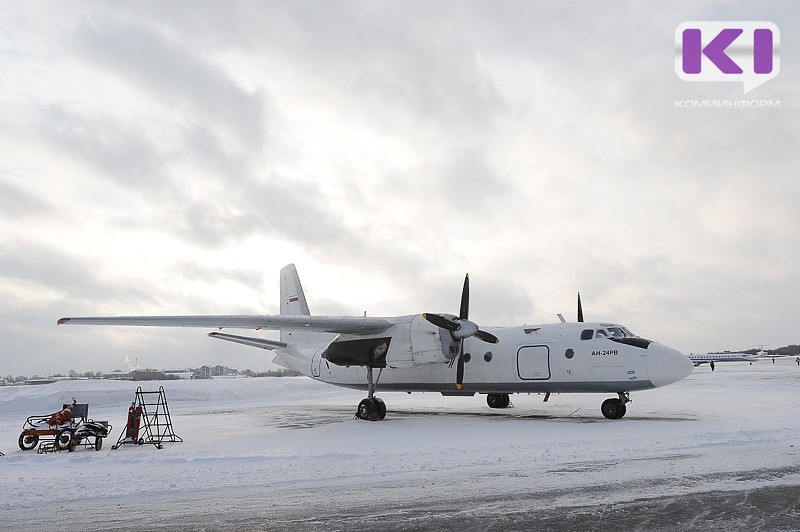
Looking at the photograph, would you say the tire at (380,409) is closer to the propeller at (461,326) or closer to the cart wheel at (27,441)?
the propeller at (461,326)

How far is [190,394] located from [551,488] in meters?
29.2

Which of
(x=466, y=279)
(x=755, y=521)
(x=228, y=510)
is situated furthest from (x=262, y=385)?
(x=755, y=521)

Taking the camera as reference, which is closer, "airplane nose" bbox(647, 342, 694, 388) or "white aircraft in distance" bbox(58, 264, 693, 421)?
"airplane nose" bbox(647, 342, 694, 388)

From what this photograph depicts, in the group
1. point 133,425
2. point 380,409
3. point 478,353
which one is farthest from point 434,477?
point 478,353

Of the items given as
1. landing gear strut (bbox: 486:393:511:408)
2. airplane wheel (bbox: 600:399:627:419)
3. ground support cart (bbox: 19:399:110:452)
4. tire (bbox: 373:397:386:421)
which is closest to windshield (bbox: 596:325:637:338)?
airplane wheel (bbox: 600:399:627:419)

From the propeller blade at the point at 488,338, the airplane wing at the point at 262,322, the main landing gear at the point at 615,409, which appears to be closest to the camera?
the airplane wing at the point at 262,322

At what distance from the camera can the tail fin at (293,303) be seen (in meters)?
24.2

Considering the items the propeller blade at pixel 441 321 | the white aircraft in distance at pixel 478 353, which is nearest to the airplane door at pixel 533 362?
the white aircraft in distance at pixel 478 353

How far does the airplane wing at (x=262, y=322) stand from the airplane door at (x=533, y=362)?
434 cm

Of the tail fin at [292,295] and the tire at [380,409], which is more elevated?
the tail fin at [292,295]

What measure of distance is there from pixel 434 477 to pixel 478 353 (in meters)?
10.6

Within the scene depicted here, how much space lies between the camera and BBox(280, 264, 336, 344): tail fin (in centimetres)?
2424

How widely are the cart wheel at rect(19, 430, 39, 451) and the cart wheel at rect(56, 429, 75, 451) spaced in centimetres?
62

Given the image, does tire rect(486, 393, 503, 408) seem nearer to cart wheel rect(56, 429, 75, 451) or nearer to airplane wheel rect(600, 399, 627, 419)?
airplane wheel rect(600, 399, 627, 419)
